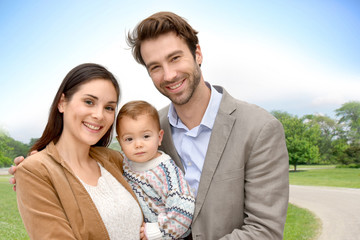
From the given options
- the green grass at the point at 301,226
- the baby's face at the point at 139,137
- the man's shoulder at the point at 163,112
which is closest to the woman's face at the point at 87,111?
the baby's face at the point at 139,137

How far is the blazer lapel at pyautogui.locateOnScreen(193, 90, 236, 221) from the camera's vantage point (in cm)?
324

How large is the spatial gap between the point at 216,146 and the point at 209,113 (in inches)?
15.9

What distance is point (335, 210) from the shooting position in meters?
15.5

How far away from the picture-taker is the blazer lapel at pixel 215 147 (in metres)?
3.24

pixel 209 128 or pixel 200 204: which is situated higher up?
pixel 209 128

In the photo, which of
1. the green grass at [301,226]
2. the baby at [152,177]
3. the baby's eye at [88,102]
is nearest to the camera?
the baby's eye at [88,102]

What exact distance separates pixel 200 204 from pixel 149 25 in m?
1.90

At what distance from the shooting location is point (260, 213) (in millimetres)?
3133

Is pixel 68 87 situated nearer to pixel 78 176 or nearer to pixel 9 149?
pixel 78 176

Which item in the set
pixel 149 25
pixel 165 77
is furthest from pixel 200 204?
pixel 149 25

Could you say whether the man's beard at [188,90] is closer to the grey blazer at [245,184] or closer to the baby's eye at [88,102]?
the grey blazer at [245,184]

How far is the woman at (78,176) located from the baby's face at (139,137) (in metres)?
0.19

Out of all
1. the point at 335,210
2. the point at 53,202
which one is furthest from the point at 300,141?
the point at 53,202

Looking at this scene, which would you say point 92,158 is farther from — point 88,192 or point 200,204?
point 200,204
